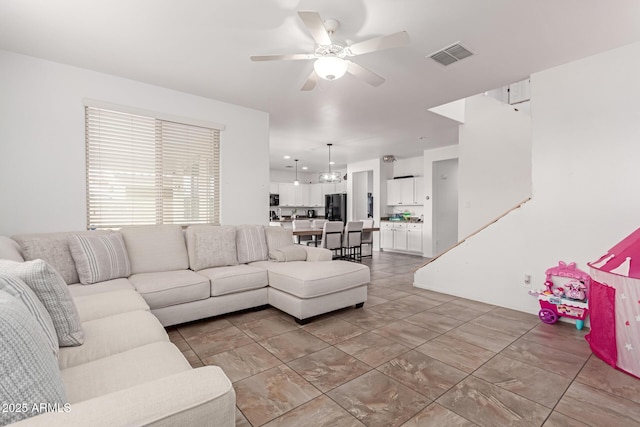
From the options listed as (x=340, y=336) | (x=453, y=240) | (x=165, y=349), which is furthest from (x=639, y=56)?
(x=453, y=240)

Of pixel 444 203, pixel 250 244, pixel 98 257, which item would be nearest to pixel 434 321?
pixel 250 244

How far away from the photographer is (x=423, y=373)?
6.71ft

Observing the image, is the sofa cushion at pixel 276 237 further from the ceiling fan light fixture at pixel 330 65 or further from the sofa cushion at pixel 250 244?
the ceiling fan light fixture at pixel 330 65

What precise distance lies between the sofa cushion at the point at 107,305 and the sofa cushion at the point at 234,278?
31.5 inches

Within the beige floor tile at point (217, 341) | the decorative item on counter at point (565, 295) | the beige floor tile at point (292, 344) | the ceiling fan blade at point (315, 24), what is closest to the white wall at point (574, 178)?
the decorative item on counter at point (565, 295)

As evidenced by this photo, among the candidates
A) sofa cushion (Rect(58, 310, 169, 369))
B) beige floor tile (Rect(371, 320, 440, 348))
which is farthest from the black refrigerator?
sofa cushion (Rect(58, 310, 169, 369))

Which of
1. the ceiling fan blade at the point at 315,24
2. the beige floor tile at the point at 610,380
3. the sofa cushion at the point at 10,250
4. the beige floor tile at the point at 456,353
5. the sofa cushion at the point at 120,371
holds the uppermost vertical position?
the ceiling fan blade at the point at 315,24

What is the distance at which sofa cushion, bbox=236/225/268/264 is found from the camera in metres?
3.64

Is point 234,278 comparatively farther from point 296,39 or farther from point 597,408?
point 597,408

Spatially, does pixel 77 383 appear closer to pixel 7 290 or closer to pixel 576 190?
pixel 7 290

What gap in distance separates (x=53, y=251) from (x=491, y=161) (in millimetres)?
5745

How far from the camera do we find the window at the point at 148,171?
332cm

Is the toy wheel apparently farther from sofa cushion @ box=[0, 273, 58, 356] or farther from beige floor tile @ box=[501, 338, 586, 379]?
sofa cushion @ box=[0, 273, 58, 356]

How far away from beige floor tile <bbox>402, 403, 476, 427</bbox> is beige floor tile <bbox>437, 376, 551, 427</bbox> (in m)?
0.04
